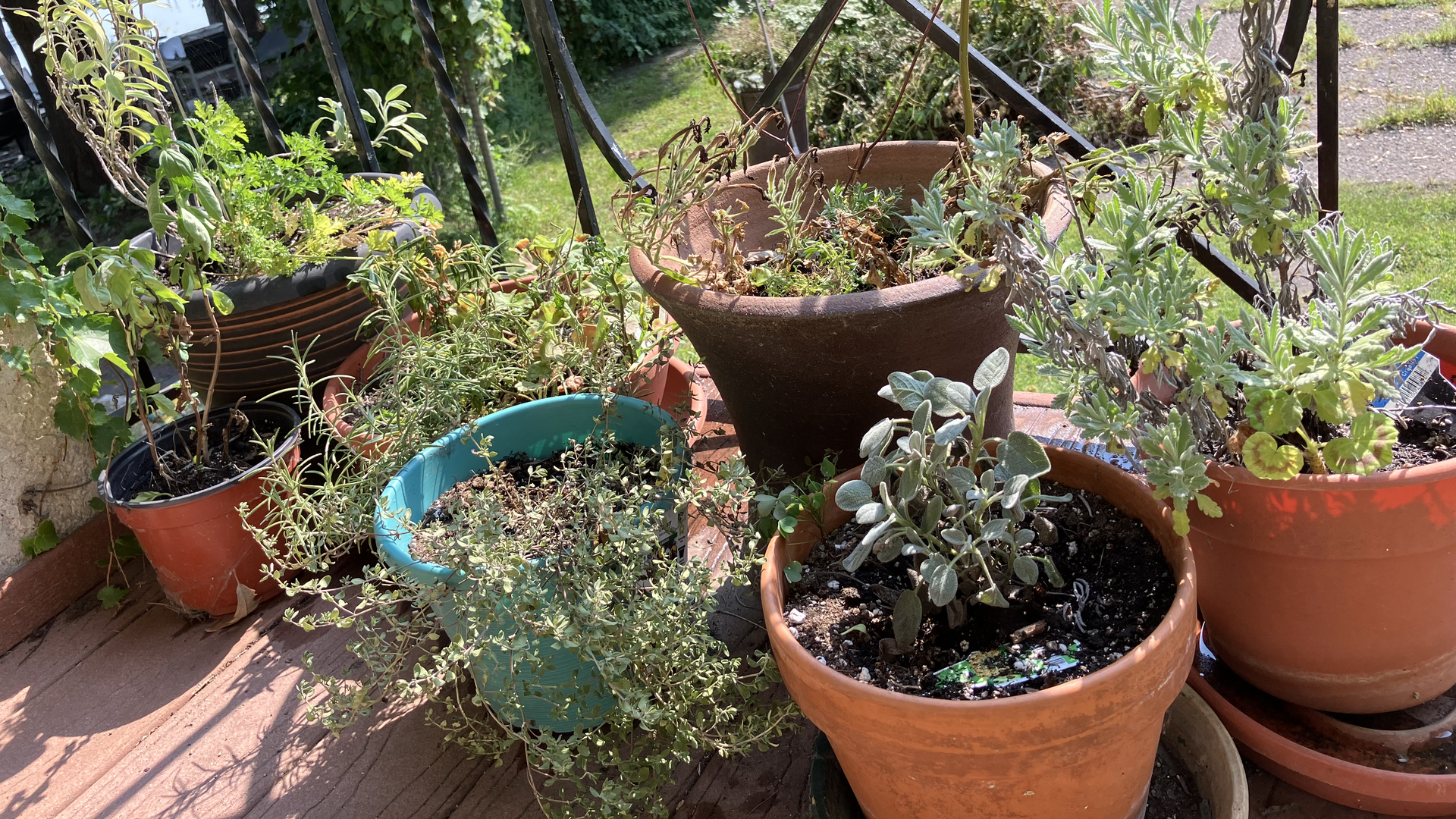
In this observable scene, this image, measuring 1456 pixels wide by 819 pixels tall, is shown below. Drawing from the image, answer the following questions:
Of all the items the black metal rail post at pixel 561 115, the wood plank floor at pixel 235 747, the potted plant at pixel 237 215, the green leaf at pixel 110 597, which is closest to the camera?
the wood plank floor at pixel 235 747

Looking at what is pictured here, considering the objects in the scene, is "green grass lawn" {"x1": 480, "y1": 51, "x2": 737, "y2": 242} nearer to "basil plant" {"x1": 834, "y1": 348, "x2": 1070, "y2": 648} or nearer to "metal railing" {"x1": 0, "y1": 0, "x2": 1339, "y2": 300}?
"metal railing" {"x1": 0, "y1": 0, "x2": 1339, "y2": 300}

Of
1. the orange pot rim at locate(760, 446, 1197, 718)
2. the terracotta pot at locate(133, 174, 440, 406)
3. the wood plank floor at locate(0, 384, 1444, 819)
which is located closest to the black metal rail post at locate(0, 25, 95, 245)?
the terracotta pot at locate(133, 174, 440, 406)

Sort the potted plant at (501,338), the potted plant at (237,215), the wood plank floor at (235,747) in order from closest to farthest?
the wood plank floor at (235,747) → the potted plant at (237,215) → the potted plant at (501,338)

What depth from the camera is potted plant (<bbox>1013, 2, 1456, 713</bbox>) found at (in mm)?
994

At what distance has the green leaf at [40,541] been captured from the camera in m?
2.04

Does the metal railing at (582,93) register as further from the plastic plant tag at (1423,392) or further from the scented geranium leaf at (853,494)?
the scented geranium leaf at (853,494)

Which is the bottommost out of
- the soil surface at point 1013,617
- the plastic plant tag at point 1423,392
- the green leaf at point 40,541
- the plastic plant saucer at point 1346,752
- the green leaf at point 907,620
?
the plastic plant saucer at point 1346,752

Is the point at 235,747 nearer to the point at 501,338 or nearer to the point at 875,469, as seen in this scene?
the point at 501,338

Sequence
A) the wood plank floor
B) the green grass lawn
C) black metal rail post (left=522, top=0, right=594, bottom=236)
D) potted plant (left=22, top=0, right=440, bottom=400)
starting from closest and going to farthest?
the wood plank floor < potted plant (left=22, top=0, right=440, bottom=400) < black metal rail post (left=522, top=0, right=594, bottom=236) < the green grass lawn

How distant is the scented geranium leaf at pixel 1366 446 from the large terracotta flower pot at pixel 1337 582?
3 cm

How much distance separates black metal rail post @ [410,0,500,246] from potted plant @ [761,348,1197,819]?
119 centimetres

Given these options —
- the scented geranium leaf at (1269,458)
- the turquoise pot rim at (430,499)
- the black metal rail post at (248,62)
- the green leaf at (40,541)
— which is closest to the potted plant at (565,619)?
the turquoise pot rim at (430,499)

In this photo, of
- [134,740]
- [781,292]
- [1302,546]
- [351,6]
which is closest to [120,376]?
[134,740]

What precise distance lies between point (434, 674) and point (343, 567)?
914mm
